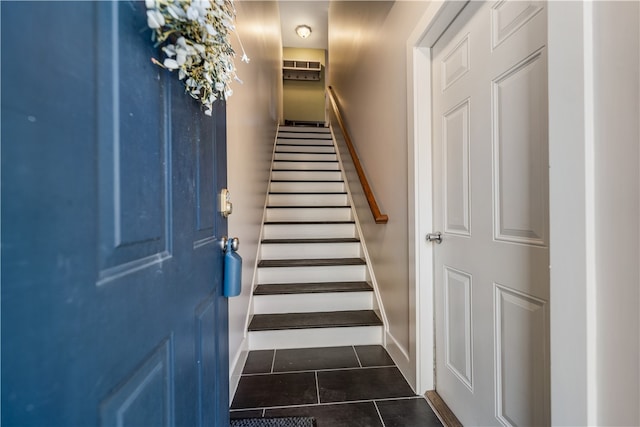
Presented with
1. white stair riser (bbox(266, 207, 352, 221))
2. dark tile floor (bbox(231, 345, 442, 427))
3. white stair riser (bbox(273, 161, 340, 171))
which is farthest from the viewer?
white stair riser (bbox(273, 161, 340, 171))

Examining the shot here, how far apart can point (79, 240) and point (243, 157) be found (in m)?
1.49

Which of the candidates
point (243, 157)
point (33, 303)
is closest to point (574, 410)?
point (33, 303)

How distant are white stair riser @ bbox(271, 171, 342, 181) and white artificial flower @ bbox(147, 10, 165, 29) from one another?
300 cm

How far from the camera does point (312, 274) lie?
2352 millimetres

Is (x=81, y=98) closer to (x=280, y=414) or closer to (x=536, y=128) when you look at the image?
(x=536, y=128)

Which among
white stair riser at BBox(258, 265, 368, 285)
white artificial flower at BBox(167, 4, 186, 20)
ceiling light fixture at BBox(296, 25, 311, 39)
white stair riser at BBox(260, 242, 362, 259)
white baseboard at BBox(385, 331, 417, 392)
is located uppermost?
ceiling light fixture at BBox(296, 25, 311, 39)

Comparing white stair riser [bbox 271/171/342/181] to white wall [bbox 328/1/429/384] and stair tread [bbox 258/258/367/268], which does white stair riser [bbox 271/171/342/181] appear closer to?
white wall [bbox 328/1/429/384]

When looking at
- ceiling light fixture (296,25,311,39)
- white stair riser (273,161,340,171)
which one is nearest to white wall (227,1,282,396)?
white stair riser (273,161,340,171)

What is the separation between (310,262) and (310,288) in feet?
0.92

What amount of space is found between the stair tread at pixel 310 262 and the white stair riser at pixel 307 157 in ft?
6.01

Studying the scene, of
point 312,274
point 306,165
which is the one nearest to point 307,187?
point 306,165

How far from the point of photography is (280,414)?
136 centimetres

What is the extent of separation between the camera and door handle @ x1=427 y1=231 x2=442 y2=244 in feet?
4.63

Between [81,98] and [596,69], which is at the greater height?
[596,69]
